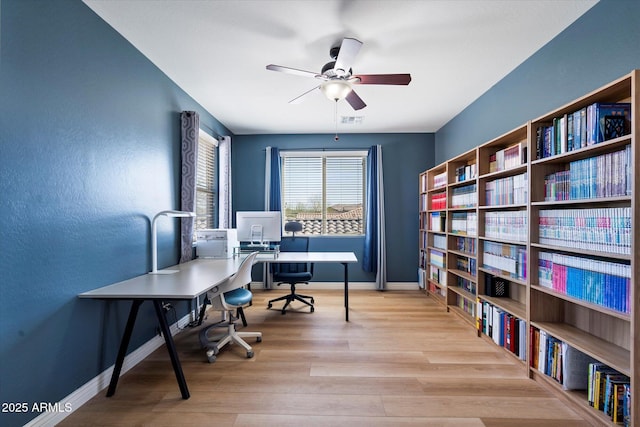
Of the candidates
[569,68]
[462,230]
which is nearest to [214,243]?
[462,230]

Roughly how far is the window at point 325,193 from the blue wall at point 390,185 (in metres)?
0.21

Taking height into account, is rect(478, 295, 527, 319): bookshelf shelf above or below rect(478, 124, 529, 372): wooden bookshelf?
below

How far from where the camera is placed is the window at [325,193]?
4945mm

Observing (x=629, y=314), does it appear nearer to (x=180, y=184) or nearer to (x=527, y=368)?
(x=527, y=368)

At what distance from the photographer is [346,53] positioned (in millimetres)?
2037

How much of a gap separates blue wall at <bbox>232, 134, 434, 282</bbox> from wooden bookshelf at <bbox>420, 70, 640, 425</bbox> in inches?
69.2

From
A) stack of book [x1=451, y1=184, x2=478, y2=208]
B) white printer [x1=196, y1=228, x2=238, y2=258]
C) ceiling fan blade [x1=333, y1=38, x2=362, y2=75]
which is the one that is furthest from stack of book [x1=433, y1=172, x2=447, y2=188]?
white printer [x1=196, y1=228, x2=238, y2=258]

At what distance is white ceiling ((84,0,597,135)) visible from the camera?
194 centimetres

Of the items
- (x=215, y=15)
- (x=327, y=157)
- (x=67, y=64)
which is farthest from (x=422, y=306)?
(x=67, y=64)

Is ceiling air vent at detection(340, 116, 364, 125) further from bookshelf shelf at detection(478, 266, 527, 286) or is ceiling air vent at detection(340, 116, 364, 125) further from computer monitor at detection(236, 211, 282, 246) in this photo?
bookshelf shelf at detection(478, 266, 527, 286)

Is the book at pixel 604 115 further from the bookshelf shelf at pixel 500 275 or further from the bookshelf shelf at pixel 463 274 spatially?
the bookshelf shelf at pixel 463 274

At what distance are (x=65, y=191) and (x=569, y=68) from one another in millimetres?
3632

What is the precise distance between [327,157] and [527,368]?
12.6ft

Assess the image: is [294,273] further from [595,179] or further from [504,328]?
[595,179]
